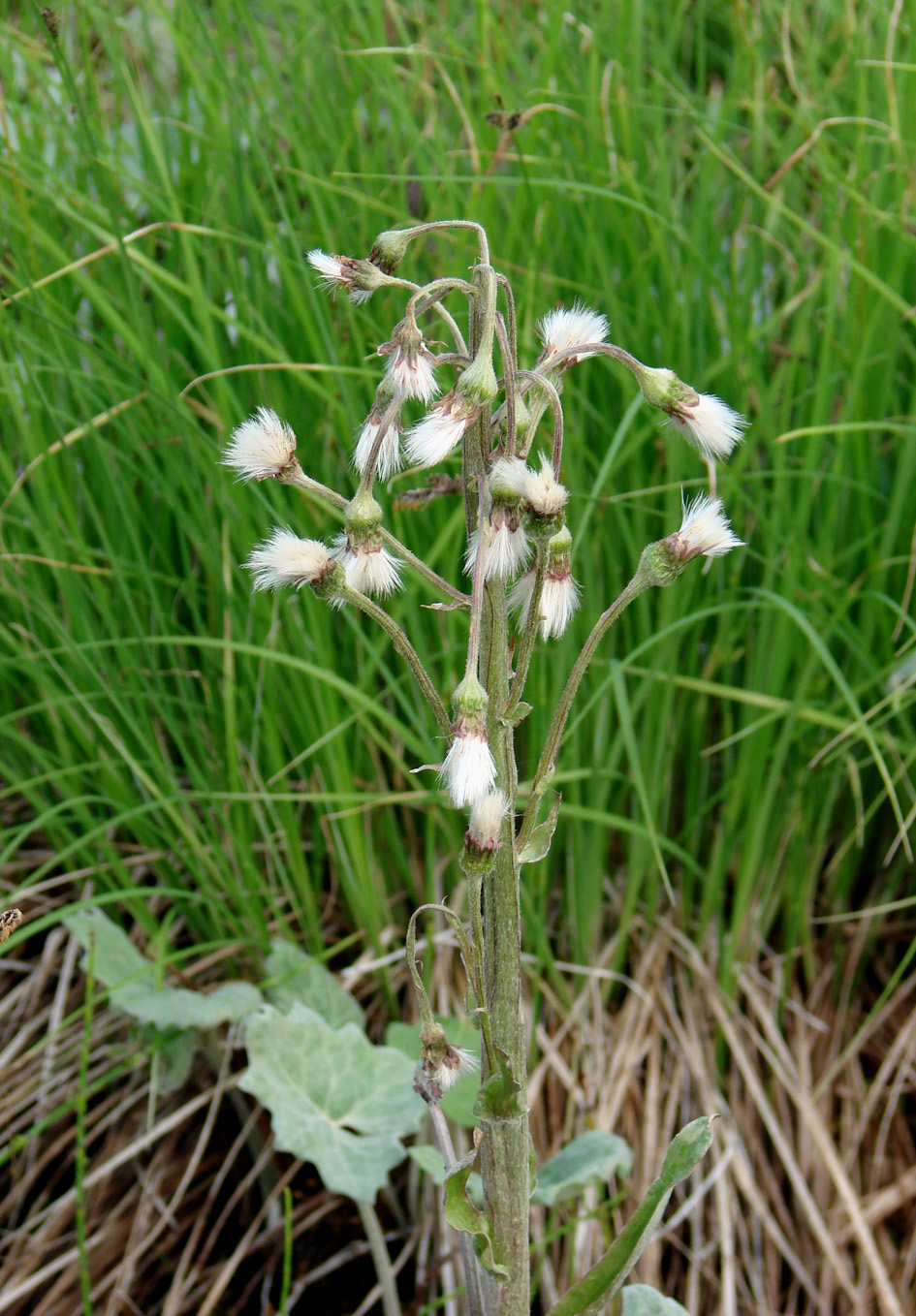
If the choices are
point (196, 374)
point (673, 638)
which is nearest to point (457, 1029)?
point (673, 638)

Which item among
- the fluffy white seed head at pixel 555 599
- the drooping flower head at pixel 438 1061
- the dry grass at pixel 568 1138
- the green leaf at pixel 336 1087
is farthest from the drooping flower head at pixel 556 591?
the dry grass at pixel 568 1138

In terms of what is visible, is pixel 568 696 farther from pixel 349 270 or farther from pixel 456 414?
pixel 349 270

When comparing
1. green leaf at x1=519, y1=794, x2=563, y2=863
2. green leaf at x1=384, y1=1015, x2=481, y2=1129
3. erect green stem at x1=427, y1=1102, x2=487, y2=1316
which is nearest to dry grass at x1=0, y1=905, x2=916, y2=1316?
green leaf at x1=384, y1=1015, x2=481, y2=1129

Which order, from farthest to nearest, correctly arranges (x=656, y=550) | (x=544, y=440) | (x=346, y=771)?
(x=544, y=440), (x=346, y=771), (x=656, y=550)

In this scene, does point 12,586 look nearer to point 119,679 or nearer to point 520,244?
point 119,679

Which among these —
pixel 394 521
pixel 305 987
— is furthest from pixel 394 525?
pixel 305 987
